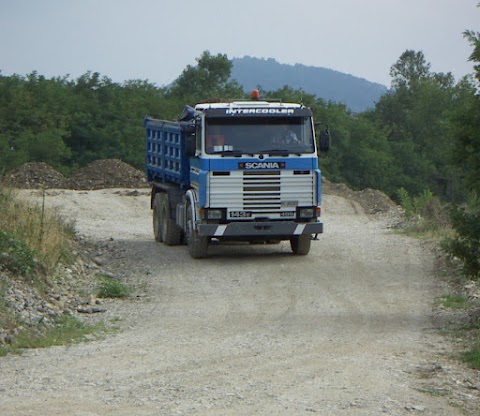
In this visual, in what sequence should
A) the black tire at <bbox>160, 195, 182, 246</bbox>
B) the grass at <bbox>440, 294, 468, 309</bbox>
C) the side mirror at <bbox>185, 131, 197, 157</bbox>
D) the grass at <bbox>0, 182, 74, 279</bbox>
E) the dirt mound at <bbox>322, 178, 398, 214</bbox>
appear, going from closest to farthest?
the grass at <bbox>440, 294, 468, 309</bbox>, the grass at <bbox>0, 182, 74, 279</bbox>, the side mirror at <bbox>185, 131, 197, 157</bbox>, the black tire at <bbox>160, 195, 182, 246</bbox>, the dirt mound at <bbox>322, 178, 398, 214</bbox>

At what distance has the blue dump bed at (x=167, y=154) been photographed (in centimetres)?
2166

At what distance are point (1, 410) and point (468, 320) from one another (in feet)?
24.2

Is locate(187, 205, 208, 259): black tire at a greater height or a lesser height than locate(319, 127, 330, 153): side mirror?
lesser

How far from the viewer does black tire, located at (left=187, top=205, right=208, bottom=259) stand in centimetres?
2067

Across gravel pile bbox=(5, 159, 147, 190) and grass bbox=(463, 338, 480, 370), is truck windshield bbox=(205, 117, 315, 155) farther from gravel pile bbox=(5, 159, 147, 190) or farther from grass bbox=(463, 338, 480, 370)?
gravel pile bbox=(5, 159, 147, 190)

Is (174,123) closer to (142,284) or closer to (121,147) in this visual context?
(142,284)

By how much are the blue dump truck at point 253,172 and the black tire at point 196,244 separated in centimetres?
3

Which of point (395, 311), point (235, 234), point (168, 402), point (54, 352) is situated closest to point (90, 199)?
point (235, 234)

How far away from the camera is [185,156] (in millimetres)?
21578

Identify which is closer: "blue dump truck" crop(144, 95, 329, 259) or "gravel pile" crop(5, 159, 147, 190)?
"blue dump truck" crop(144, 95, 329, 259)

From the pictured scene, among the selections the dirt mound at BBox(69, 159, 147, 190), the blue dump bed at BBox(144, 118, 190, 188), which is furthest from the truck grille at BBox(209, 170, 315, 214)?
the dirt mound at BBox(69, 159, 147, 190)

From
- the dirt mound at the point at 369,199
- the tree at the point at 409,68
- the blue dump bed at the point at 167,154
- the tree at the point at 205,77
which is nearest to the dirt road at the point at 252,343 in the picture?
the blue dump bed at the point at 167,154

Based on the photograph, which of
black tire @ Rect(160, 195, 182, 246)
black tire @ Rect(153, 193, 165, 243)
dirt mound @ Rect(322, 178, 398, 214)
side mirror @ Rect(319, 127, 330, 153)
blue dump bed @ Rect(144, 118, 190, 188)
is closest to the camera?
side mirror @ Rect(319, 127, 330, 153)

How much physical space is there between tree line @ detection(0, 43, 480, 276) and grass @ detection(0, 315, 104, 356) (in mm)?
33605
